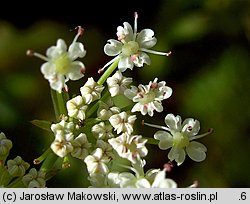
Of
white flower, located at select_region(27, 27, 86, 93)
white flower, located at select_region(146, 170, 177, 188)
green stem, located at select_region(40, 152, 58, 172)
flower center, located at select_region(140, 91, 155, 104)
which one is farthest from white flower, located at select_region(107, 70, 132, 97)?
white flower, located at select_region(146, 170, 177, 188)

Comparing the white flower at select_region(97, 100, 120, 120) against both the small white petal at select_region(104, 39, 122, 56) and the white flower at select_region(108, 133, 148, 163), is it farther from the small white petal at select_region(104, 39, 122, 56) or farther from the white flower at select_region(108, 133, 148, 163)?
the small white petal at select_region(104, 39, 122, 56)

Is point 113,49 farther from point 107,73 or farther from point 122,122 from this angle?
point 122,122

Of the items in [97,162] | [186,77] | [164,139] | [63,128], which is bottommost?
[97,162]

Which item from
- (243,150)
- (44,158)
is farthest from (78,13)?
(44,158)

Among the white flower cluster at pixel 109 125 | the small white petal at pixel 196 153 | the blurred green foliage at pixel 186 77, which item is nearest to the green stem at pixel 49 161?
the white flower cluster at pixel 109 125

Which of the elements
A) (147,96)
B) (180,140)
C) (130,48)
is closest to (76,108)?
(147,96)

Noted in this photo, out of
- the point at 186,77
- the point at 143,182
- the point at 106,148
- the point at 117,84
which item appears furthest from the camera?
the point at 186,77
